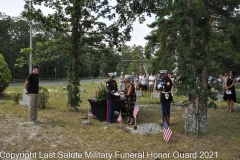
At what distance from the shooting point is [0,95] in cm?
1373

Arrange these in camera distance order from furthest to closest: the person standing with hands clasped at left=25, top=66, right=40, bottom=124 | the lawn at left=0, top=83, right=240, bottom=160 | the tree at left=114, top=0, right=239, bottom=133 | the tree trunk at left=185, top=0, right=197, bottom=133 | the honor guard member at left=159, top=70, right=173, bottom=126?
the person standing with hands clasped at left=25, top=66, right=40, bottom=124, the honor guard member at left=159, top=70, right=173, bottom=126, the tree trunk at left=185, top=0, right=197, bottom=133, the tree at left=114, top=0, right=239, bottom=133, the lawn at left=0, top=83, right=240, bottom=160

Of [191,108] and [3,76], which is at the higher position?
[3,76]


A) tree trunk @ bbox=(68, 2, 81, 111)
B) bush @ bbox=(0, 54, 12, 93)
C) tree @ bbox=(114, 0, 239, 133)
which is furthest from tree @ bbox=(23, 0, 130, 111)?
bush @ bbox=(0, 54, 12, 93)

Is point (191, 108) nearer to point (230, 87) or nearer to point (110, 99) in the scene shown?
point (110, 99)

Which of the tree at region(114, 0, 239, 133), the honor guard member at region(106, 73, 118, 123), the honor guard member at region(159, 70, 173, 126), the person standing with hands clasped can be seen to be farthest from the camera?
the honor guard member at region(106, 73, 118, 123)

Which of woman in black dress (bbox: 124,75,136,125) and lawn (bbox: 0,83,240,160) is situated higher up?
woman in black dress (bbox: 124,75,136,125)

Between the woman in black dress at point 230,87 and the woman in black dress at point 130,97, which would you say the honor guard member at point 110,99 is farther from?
the woman in black dress at point 230,87

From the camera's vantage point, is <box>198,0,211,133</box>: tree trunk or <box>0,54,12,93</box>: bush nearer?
<box>198,0,211,133</box>: tree trunk

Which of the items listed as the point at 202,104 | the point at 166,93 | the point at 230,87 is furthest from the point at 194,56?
the point at 230,87

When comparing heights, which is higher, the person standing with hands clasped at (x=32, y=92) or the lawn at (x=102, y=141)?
the person standing with hands clasped at (x=32, y=92)

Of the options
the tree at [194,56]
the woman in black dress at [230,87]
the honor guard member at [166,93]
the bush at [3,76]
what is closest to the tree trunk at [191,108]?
the tree at [194,56]

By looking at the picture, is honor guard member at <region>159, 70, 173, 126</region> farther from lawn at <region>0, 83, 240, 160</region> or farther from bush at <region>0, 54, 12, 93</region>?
bush at <region>0, 54, 12, 93</region>

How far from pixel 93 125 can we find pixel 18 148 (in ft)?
8.54

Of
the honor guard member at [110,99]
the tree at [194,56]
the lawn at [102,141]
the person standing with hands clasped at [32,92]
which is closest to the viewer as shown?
the lawn at [102,141]
